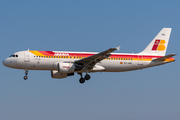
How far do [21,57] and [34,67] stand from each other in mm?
2346

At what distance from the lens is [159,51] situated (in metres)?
54.6

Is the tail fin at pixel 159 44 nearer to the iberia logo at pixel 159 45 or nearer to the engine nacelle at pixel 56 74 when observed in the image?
the iberia logo at pixel 159 45

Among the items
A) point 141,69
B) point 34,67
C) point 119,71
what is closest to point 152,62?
point 141,69

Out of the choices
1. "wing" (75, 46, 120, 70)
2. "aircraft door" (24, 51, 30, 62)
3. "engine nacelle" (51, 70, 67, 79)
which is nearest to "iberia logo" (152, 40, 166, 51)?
"wing" (75, 46, 120, 70)

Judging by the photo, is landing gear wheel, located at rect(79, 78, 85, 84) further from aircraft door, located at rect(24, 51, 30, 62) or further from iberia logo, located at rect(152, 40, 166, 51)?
iberia logo, located at rect(152, 40, 166, 51)

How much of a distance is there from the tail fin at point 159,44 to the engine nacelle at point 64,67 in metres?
12.4

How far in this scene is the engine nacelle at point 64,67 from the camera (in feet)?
155

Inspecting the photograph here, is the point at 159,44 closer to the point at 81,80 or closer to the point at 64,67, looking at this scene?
the point at 81,80

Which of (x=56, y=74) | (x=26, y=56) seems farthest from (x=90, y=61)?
(x=26, y=56)

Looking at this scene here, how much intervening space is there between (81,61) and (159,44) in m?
15.0

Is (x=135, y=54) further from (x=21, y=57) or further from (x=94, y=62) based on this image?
(x=21, y=57)

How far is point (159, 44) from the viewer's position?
5556 cm

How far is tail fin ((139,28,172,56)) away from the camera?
5416 cm

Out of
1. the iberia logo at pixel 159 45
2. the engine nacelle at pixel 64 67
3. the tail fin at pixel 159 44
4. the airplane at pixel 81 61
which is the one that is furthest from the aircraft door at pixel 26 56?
the iberia logo at pixel 159 45
